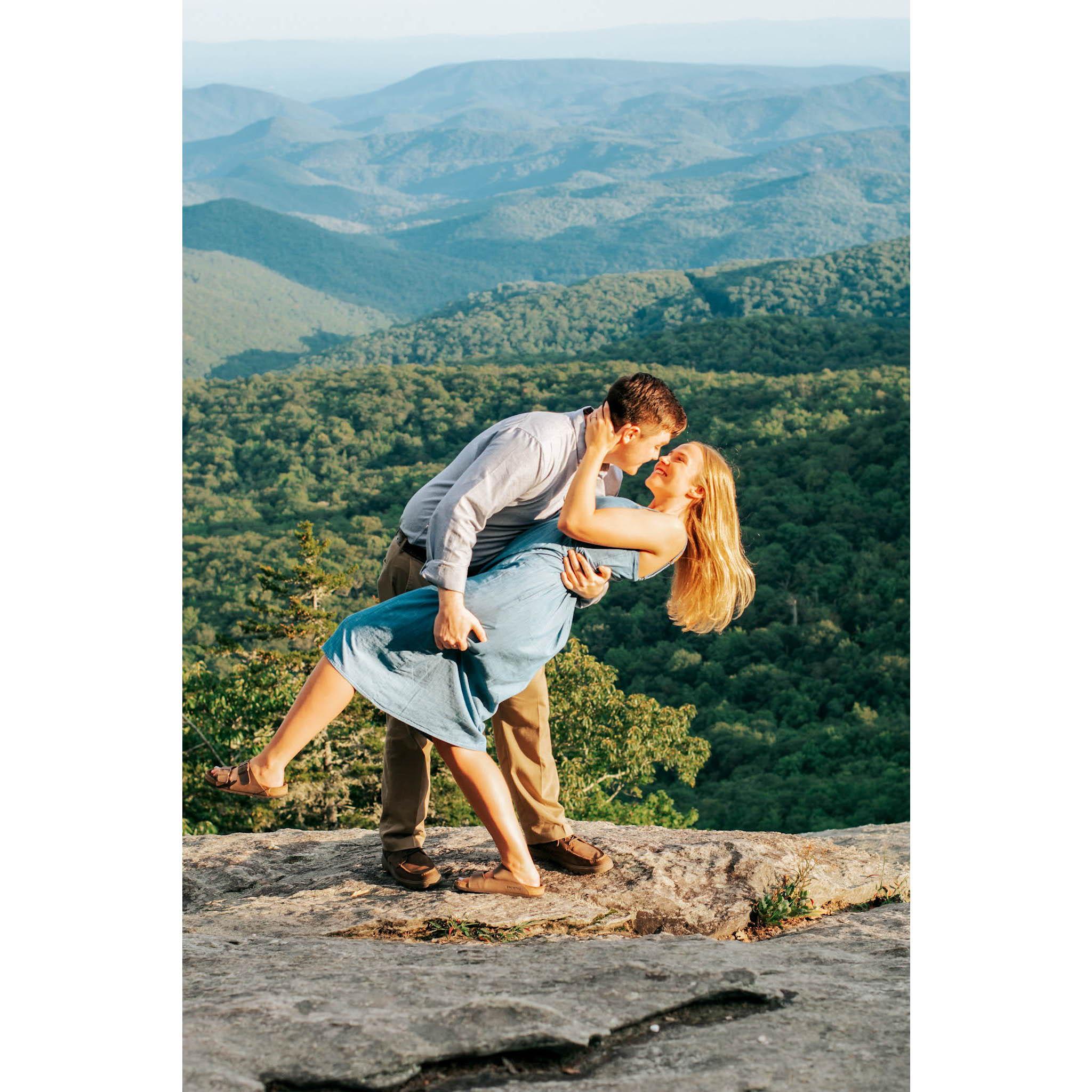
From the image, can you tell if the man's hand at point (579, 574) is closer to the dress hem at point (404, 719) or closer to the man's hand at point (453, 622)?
the man's hand at point (453, 622)

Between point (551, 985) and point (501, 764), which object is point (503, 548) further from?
point (551, 985)

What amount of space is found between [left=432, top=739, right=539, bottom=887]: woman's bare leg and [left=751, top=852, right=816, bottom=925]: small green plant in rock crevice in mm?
761

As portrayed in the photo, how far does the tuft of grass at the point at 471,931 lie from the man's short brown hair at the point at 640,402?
57.9 inches

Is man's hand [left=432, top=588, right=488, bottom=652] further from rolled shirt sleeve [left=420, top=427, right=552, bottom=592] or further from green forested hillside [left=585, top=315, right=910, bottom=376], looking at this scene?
green forested hillside [left=585, top=315, right=910, bottom=376]

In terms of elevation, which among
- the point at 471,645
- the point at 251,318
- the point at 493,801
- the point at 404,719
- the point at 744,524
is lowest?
the point at 493,801

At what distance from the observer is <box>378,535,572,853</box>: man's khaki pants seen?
338 cm

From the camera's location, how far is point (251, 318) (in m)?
120

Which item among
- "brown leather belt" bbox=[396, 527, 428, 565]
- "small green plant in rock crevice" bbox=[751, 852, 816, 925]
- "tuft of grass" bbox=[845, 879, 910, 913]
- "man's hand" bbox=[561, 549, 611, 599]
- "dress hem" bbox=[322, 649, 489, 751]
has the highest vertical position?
"brown leather belt" bbox=[396, 527, 428, 565]

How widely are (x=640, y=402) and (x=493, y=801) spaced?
4.01ft

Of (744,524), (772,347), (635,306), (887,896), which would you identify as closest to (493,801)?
(887,896)

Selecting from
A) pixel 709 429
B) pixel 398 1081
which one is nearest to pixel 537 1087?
pixel 398 1081

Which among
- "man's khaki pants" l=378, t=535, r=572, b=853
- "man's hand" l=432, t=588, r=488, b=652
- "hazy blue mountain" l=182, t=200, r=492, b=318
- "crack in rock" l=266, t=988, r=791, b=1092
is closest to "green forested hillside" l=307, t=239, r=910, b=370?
"hazy blue mountain" l=182, t=200, r=492, b=318
